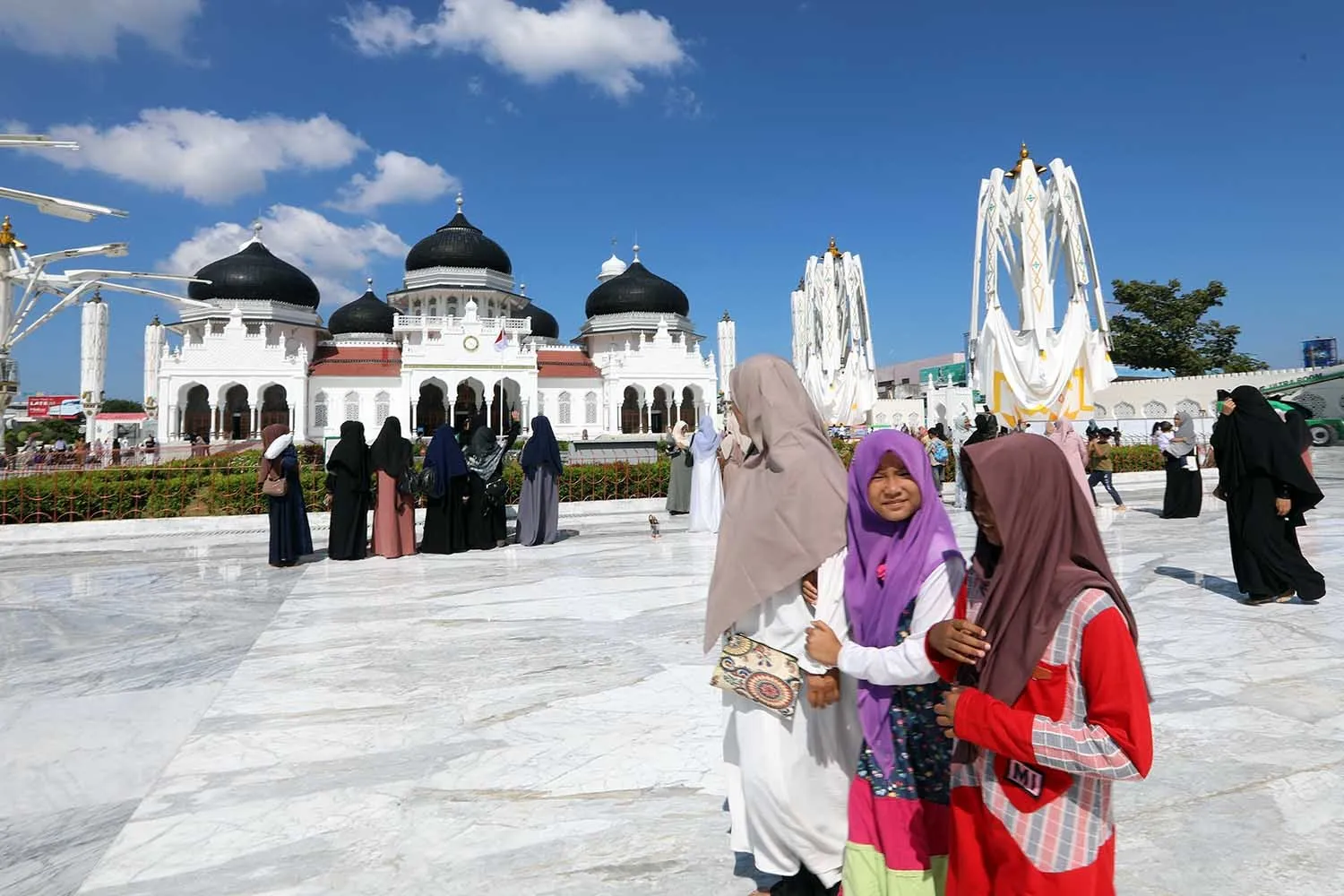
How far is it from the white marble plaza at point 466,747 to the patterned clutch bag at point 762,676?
0.55 meters

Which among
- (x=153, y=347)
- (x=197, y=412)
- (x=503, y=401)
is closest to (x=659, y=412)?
(x=503, y=401)

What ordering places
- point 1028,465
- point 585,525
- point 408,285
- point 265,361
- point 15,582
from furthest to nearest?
point 408,285 → point 265,361 → point 585,525 → point 15,582 → point 1028,465

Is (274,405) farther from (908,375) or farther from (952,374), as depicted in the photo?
(908,375)

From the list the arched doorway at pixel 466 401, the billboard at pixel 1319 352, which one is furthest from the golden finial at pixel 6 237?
the billboard at pixel 1319 352

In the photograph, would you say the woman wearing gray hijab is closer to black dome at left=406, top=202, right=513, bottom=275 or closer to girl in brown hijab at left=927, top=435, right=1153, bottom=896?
girl in brown hijab at left=927, top=435, right=1153, bottom=896

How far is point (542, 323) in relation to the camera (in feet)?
151

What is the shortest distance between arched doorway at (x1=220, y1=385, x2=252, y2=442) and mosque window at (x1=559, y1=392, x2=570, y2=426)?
13985mm

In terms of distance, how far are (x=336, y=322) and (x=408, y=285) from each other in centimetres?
596

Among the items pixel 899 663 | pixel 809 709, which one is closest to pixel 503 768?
pixel 809 709

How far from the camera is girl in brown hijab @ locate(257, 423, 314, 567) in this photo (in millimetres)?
6707

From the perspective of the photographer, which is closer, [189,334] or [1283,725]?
[1283,725]

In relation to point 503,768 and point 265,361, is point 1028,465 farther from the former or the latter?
point 265,361

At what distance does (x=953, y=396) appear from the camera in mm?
34969

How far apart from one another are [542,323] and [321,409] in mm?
15137
